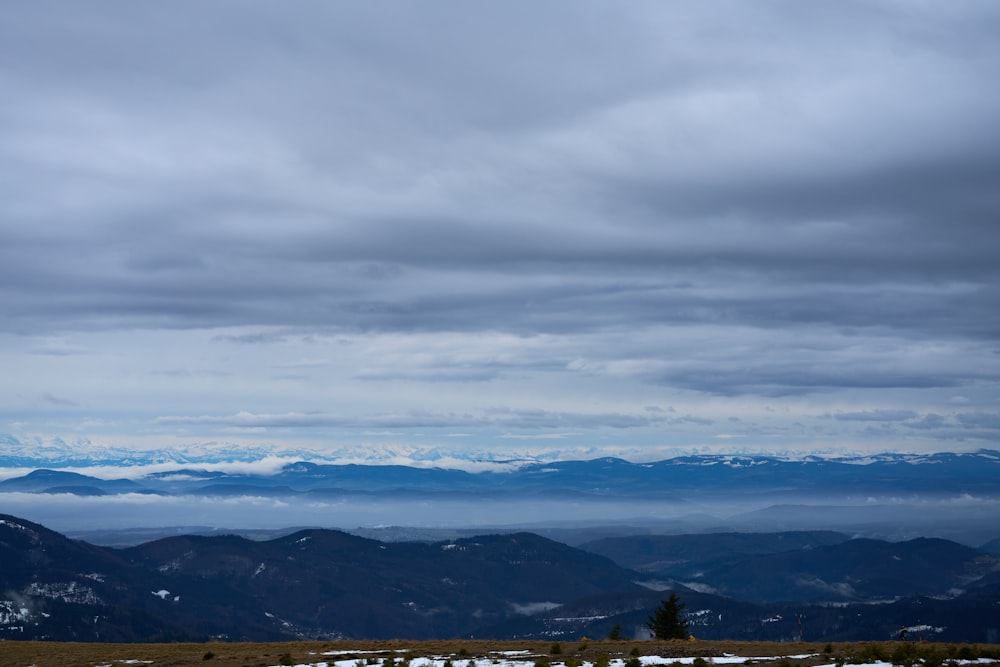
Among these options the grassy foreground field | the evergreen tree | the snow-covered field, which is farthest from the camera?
the evergreen tree

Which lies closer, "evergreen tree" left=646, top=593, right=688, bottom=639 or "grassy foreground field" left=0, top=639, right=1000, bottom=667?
"grassy foreground field" left=0, top=639, right=1000, bottom=667

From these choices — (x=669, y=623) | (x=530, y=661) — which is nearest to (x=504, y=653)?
(x=530, y=661)

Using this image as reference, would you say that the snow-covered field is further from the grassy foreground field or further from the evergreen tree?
the evergreen tree

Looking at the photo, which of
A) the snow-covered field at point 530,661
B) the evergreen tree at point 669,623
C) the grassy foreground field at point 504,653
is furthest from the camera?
the evergreen tree at point 669,623

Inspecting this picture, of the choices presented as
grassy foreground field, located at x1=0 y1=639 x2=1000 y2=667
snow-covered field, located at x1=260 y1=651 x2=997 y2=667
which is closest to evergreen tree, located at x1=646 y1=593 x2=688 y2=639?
grassy foreground field, located at x1=0 y1=639 x2=1000 y2=667

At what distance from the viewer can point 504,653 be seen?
56.4 metres

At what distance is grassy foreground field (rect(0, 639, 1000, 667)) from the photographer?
4550 centimetres

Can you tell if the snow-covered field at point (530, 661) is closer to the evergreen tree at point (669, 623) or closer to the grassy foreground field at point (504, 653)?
the grassy foreground field at point (504, 653)

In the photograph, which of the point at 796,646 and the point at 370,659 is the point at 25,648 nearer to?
the point at 370,659

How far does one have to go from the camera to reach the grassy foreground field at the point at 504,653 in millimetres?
45500

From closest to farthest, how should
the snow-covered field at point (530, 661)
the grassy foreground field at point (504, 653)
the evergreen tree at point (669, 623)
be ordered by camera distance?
the grassy foreground field at point (504, 653) → the snow-covered field at point (530, 661) → the evergreen tree at point (669, 623)

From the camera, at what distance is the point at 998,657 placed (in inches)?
1762

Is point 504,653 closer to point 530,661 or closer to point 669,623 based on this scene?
point 530,661

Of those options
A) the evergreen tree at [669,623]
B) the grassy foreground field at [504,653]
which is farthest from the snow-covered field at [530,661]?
the evergreen tree at [669,623]
